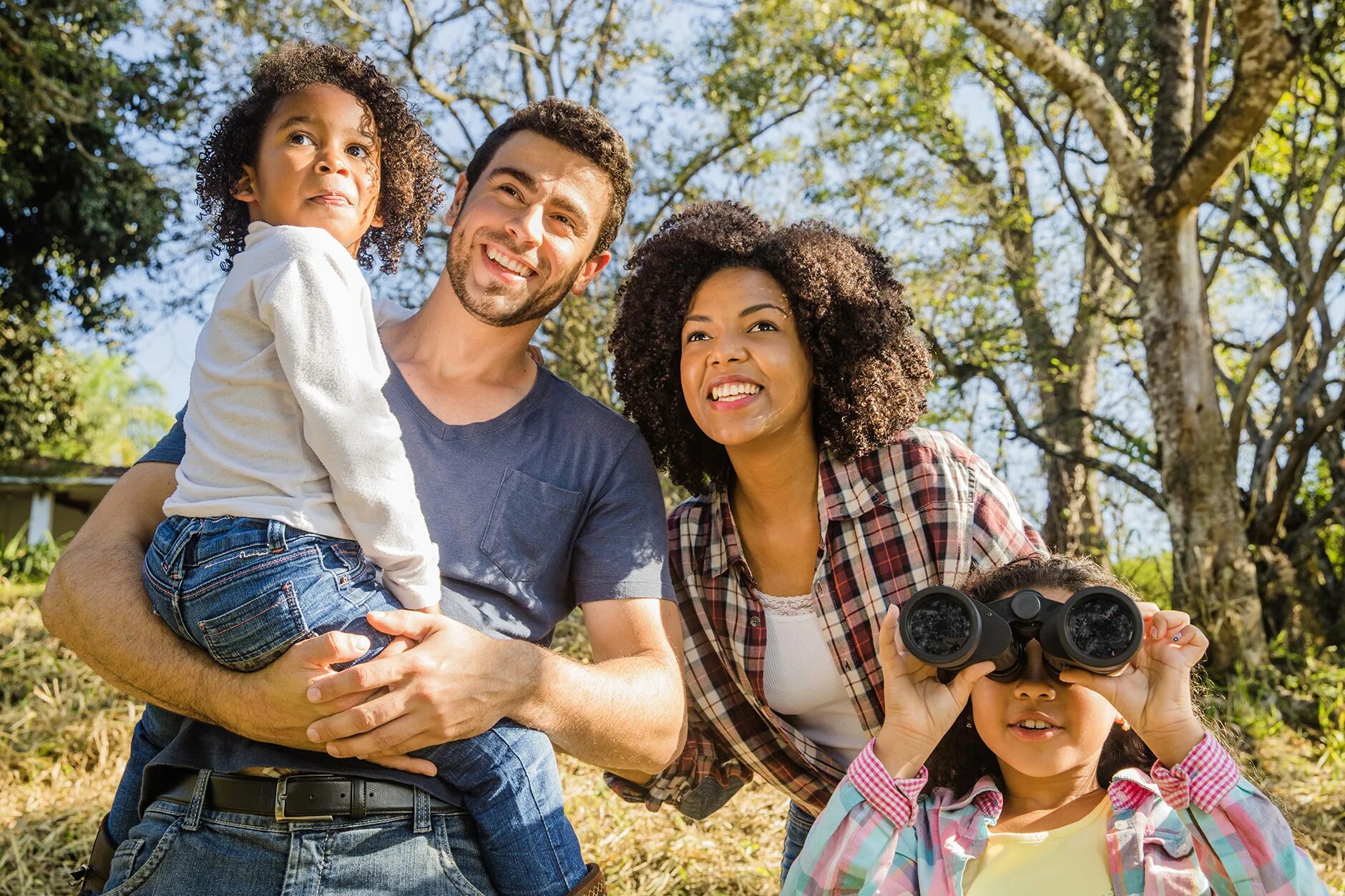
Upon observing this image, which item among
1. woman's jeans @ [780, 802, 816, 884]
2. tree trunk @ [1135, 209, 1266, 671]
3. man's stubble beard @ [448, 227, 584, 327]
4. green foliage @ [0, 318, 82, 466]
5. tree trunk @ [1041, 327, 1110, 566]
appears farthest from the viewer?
green foliage @ [0, 318, 82, 466]

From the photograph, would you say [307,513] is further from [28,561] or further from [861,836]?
[28,561]

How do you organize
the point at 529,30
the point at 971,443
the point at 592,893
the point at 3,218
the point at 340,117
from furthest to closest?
the point at 3,218 < the point at 529,30 < the point at 971,443 < the point at 340,117 < the point at 592,893

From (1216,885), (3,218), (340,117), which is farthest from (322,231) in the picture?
(3,218)

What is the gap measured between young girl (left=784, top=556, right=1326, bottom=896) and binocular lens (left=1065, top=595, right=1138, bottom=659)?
0.05 m

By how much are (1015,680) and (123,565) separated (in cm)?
188

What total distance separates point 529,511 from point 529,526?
0.12 feet

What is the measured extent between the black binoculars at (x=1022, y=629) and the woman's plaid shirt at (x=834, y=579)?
494 millimetres

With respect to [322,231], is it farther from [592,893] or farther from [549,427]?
[592,893]

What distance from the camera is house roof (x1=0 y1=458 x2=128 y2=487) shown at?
14688mm

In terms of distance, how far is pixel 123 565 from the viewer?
7.21 ft

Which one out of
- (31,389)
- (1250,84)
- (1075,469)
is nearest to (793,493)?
(1250,84)

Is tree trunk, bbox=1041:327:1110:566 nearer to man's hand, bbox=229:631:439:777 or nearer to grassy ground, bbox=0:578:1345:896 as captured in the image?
grassy ground, bbox=0:578:1345:896

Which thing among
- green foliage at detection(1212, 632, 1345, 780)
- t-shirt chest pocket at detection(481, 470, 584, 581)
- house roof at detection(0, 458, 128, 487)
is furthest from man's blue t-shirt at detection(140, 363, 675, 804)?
house roof at detection(0, 458, 128, 487)

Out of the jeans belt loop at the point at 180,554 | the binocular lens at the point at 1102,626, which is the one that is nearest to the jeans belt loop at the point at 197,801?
the jeans belt loop at the point at 180,554
